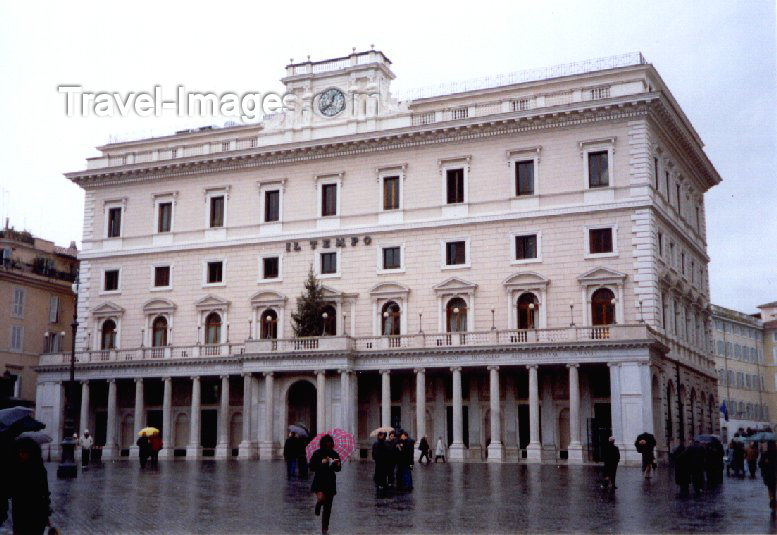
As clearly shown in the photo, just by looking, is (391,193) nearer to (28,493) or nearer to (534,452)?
(534,452)

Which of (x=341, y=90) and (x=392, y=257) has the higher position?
(x=341, y=90)

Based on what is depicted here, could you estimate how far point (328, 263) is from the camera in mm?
49969

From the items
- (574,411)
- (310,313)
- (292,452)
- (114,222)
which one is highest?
(114,222)

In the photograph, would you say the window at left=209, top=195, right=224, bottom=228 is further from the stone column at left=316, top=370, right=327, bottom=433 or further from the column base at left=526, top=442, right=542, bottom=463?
the column base at left=526, top=442, right=542, bottom=463

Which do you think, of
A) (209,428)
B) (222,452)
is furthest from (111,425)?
(222,452)

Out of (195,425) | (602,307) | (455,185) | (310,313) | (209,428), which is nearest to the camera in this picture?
(602,307)

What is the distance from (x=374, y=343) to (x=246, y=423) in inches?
309

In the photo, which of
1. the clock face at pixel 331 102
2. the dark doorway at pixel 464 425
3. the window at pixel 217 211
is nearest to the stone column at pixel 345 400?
the dark doorway at pixel 464 425

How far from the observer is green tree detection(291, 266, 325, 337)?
48.1 metres

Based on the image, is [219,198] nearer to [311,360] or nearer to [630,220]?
[311,360]

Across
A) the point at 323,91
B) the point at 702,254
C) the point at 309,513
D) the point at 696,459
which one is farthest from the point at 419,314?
the point at 309,513

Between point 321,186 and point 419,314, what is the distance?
30.5 ft

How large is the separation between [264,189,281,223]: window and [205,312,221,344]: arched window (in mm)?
6122

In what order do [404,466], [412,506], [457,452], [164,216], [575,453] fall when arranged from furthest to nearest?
[164,216]
[457,452]
[575,453]
[404,466]
[412,506]
